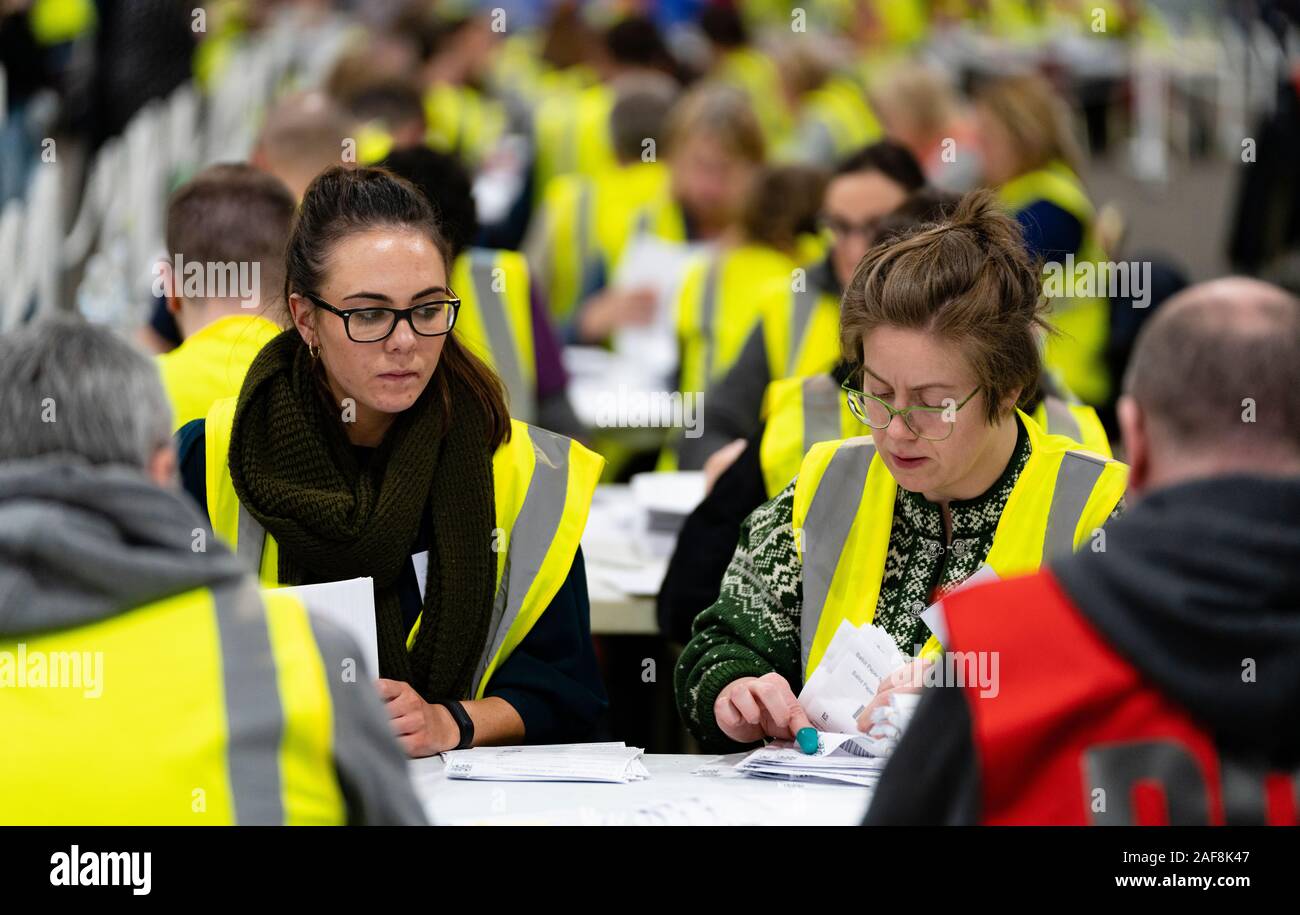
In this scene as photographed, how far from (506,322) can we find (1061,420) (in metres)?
2.17

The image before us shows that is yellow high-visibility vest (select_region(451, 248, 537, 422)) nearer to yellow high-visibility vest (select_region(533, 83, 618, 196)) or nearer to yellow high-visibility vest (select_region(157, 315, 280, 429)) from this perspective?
yellow high-visibility vest (select_region(157, 315, 280, 429))

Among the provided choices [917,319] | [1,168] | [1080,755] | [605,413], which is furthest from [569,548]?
[1,168]

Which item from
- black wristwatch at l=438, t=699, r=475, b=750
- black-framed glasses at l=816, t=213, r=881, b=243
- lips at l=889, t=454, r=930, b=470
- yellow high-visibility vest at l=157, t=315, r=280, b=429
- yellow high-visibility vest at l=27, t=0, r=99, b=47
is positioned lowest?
black wristwatch at l=438, t=699, r=475, b=750

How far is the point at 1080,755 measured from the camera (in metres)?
2.07

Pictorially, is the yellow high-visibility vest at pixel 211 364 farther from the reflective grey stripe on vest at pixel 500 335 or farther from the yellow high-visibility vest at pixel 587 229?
the yellow high-visibility vest at pixel 587 229

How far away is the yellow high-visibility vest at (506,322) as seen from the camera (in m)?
5.59

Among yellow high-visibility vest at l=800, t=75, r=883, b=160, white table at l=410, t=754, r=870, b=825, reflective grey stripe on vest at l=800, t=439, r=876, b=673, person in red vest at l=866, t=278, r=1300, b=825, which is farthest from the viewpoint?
yellow high-visibility vest at l=800, t=75, r=883, b=160

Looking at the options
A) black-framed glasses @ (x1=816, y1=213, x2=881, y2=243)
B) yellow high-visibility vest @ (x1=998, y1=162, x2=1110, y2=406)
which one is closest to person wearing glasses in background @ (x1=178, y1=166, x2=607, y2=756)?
black-framed glasses @ (x1=816, y1=213, x2=881, y2=243)

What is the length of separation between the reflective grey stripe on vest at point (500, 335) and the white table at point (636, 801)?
2.67 meters

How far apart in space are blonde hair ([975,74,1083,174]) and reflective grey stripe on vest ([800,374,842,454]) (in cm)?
321

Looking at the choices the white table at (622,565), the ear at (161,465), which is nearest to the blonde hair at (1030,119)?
the white table at (622,565)

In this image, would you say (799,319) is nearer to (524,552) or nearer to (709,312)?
(709,312)

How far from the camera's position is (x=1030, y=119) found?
6.99 metres

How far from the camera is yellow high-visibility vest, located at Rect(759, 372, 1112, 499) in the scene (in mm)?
3895
